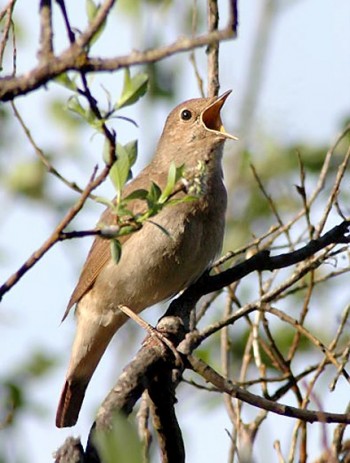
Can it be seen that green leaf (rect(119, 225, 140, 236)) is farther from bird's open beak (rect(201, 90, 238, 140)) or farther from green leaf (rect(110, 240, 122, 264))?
bird's open beak (rect(201, 90, 238, 140))

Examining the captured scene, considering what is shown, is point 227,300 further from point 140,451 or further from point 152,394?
point 140,451

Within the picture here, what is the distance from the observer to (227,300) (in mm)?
5129

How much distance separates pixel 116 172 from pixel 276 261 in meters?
1.63

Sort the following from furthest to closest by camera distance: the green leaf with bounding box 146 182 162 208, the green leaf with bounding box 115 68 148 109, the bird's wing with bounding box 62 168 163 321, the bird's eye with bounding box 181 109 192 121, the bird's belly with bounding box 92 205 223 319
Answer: the bird's eye with bounding box 181 109 192 121 < the bird's wing with bounding box 62 168 163 321 < the bird's belly with bounding box 92 205 223 319 < the green leaf with bounding box 146 182 162 208 < the green leaf with bounding box 115 68 148 109

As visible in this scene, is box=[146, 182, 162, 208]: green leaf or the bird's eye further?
the bird's eye

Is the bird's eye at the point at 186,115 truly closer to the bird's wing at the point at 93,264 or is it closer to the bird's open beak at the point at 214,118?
the bird's open beak at the point at 214,118

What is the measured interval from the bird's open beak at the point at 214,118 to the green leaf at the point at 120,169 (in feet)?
10.5

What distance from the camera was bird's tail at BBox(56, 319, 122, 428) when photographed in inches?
230

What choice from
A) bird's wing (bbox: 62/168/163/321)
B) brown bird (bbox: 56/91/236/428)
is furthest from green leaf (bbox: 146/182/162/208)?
bird's wing (bbox: 62/168/163/321)

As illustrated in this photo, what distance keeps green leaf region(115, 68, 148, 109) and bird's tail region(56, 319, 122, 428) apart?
3.57 metres

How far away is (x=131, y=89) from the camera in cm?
239

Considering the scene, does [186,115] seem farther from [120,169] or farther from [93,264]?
[120,169]

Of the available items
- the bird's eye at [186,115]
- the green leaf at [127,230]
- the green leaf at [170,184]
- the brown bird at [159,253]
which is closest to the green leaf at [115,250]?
the green leaf at [127,230]

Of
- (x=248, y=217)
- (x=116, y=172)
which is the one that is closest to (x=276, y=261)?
(x=116, y=172)
